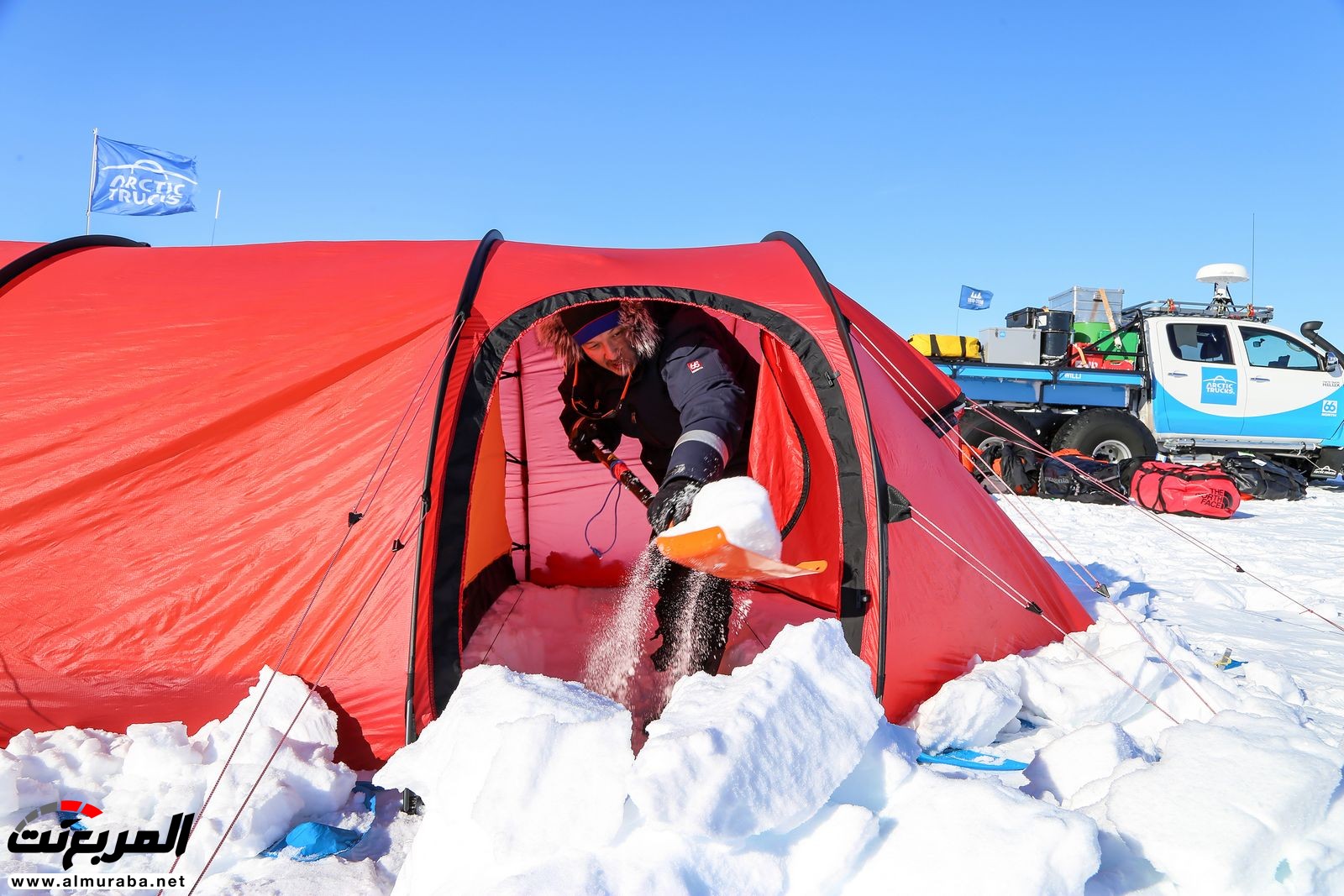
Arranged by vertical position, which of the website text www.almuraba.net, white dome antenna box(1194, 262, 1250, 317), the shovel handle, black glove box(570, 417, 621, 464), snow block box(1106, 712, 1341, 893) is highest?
white dome antenna box(1194, 262, 1250, 317)

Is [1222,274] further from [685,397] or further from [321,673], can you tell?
[321,673]

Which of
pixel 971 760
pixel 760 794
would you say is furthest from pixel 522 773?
pixel 971 760

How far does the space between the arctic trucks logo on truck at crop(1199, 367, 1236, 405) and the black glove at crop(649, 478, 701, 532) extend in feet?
27.7

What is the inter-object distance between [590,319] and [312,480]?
1116 mm

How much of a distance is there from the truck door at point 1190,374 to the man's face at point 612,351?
A: 7.72 m

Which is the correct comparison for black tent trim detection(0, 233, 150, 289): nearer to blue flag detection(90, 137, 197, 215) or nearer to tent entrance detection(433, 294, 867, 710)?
tent entrance detection(433, 294, 867, 710)

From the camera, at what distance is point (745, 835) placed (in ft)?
4.74

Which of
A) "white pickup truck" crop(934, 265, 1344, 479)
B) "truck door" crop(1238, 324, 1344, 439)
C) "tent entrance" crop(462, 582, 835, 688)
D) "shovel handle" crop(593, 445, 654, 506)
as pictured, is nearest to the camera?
"tent entrance" crop(462, 582, 835, 688)

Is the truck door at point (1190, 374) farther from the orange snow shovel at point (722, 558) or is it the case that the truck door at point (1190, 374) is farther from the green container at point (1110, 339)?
the orange snow shovel at point (722, 558)

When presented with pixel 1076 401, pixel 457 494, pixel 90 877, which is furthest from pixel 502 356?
pixel 1076 401

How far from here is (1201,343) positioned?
8.71m

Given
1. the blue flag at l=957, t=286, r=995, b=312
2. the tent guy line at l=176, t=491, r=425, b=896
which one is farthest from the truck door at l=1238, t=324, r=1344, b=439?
the tent guy line at l=176, t=491, r=425, b=896

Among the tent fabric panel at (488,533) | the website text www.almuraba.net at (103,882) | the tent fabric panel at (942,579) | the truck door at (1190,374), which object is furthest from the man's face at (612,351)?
the truck door at (1190,374)

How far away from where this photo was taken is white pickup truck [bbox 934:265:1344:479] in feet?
27.9
